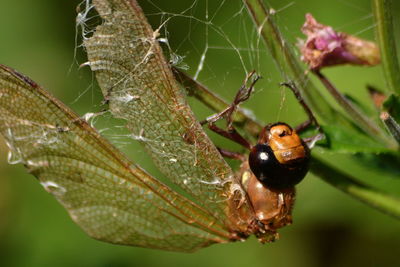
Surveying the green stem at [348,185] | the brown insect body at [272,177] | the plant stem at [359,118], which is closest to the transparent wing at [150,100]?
the brown insect body at [272,177]

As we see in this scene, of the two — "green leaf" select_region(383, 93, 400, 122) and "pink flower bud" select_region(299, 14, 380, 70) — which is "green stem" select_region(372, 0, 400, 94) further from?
"pink flower bud" select_region(299, 14, 380, 70)

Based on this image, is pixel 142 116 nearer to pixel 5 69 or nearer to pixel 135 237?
pixel 5 69

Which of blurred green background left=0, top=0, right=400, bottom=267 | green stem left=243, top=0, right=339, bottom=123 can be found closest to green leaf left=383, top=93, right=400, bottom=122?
green stem left=243, top=0, right=339, bottom=123

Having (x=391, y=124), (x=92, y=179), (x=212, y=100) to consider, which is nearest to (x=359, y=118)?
(x=391, y=124)

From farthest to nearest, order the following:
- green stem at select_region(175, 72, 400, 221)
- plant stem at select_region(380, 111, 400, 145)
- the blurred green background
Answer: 1. the blurred green background
2. green stem at select_region(175, 72, 400, 221)
3. plant stem at select_region(380, 111, 400, 145)

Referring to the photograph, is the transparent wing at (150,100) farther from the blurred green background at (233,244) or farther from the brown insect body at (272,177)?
the blurred green background at (233,244)

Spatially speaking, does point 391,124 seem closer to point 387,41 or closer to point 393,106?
point 393,106
